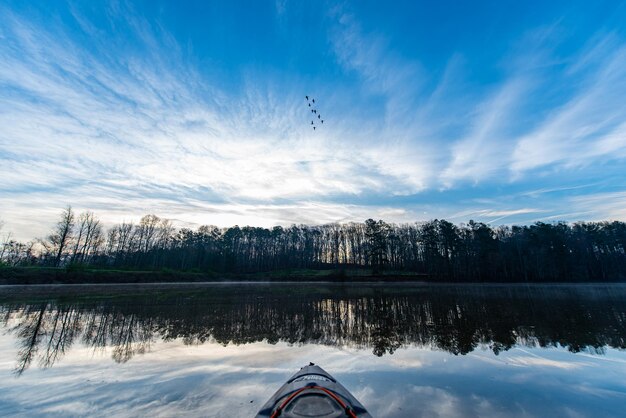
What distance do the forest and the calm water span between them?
56.3 metres

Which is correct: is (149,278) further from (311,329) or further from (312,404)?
(312,404)

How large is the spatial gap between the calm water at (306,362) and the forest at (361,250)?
56.3 meters

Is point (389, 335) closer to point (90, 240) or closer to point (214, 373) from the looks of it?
point (214, 373)

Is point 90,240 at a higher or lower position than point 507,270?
higher

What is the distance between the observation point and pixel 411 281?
62.5m

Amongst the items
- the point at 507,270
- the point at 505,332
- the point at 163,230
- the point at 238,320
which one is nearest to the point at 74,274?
the point at 238,320

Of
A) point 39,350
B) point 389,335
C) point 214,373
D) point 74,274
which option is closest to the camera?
point 214,373

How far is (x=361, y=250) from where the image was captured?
287 ft

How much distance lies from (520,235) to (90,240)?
12176 centimetres

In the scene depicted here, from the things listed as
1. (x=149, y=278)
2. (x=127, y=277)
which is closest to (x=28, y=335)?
(x=127, y=277)

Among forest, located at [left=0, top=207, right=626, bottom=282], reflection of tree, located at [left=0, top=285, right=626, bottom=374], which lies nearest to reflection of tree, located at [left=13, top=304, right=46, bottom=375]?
reflection of tree, located at [left=0, top=285, right=626, bottom=374]

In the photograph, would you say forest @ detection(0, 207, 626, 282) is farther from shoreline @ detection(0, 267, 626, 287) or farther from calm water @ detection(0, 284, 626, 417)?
calm water @ detection(0, 284, 626, 417)

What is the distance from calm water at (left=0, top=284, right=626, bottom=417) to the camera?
6.02 metres

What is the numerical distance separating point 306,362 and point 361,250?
80687 millimetres
